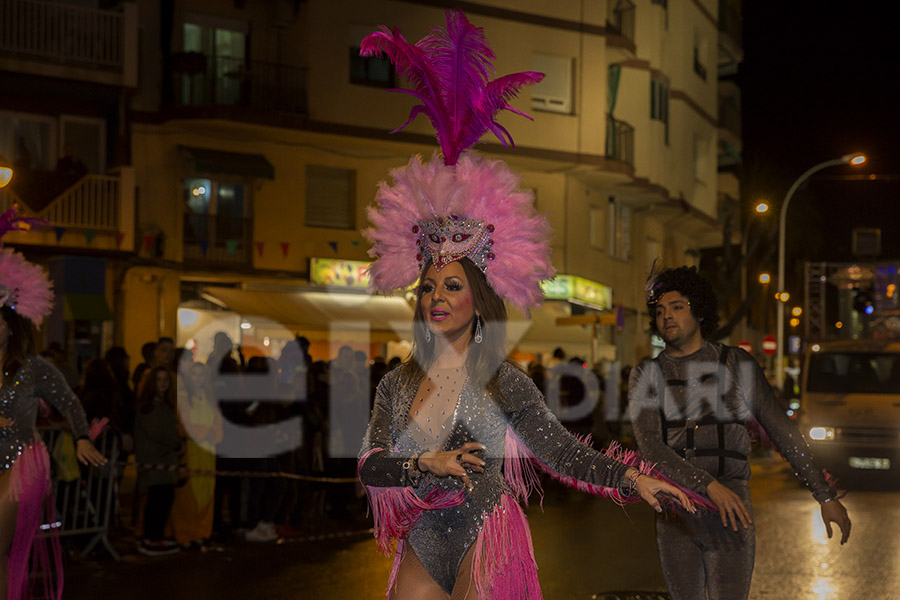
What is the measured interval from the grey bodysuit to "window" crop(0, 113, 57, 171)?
19.3 meters

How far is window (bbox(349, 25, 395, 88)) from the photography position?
26078 millimetres

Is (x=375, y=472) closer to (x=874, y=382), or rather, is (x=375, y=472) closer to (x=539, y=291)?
(x=539, y=291)

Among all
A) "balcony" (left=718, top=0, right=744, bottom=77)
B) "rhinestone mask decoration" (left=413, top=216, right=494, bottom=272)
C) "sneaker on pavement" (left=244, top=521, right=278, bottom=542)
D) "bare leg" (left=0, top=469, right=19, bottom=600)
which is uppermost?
"balcony" (left=718, top=0, right=744, bottom=77)

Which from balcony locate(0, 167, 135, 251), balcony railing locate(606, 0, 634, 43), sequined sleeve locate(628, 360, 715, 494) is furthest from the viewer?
balcony railing locate(606, 0, 634, 43)

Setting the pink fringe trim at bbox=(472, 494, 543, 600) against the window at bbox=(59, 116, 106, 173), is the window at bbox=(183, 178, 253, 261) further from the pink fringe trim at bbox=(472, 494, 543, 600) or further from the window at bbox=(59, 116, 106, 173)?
the pink fringe trim at bbox=(472, 494, 543, 600)

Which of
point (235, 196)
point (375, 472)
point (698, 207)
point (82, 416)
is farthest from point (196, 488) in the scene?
point (698, 207)

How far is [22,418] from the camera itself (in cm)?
659

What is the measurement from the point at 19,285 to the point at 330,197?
19281 mm

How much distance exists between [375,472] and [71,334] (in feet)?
65.2

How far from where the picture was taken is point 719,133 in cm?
4166

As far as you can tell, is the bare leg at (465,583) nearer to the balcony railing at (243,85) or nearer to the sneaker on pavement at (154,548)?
the sneaker on pavement at (154,548)

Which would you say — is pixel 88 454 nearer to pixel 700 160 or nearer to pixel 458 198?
pixel 458 198

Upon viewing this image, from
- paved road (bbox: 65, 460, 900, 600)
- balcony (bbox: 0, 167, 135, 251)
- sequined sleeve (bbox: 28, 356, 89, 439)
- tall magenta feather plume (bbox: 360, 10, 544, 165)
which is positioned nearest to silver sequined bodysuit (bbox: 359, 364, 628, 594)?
tall magenta feather plume (bbox: 360, 10, 544, 165)

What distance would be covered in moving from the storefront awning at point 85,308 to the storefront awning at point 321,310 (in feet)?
7.64
